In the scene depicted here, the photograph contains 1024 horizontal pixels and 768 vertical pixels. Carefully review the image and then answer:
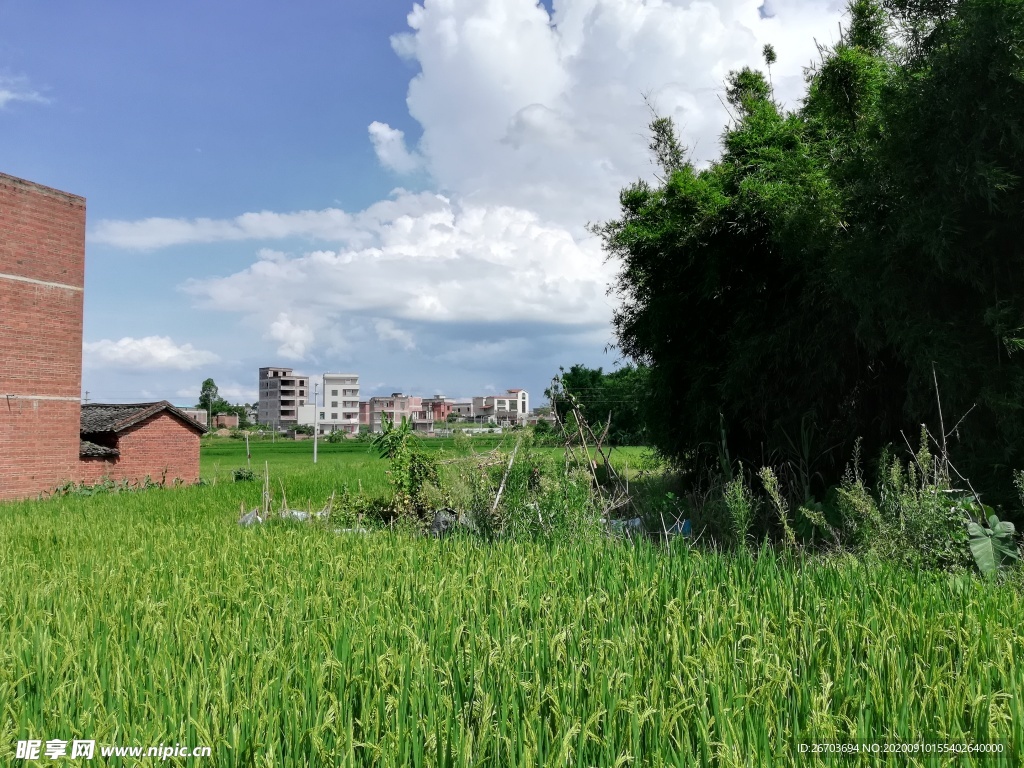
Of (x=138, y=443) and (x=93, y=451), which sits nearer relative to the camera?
(x=93, y=451)

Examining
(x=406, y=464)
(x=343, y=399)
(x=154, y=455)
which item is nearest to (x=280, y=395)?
(x=343, y=399)

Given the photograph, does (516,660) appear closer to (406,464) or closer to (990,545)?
(990,545)

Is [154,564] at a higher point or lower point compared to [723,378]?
lower

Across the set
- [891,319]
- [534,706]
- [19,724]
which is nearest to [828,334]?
[891,319]

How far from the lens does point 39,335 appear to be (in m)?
14.0

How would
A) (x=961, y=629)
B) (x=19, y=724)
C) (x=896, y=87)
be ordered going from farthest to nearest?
(x=896, y=87), (x=961, y=629), (x=19, y=724)

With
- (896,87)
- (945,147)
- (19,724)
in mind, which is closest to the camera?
(19,724)

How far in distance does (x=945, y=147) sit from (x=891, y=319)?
138cm

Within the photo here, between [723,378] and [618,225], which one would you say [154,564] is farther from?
[618,225]

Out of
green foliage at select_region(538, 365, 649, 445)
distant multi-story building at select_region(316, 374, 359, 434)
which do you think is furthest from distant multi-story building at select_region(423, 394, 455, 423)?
green foliage at select_region(538, 365, 649, 445)

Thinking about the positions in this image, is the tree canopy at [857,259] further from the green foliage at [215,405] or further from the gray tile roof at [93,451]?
the green foliage at [215,405]

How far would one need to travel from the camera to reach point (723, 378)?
7.42 meters

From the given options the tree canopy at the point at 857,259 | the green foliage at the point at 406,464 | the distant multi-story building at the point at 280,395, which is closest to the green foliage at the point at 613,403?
the tree canopy at the point at 857,259

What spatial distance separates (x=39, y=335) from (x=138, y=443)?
3.70 m
